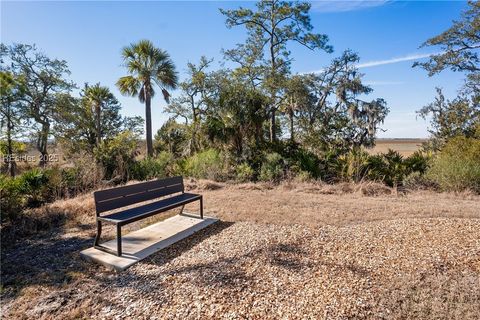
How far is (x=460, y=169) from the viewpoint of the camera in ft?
21.3

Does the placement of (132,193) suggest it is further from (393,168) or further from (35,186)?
(393,168)

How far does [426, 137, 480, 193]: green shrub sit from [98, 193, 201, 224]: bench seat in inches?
255

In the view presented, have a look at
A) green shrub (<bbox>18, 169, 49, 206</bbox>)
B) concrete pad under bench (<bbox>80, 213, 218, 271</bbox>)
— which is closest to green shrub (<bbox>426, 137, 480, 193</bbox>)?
concrete pad under bench (<bbox>80, 213, 218, 271</bbox>)

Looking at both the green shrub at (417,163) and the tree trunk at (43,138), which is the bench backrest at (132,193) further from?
the tree trunk at (43,138)

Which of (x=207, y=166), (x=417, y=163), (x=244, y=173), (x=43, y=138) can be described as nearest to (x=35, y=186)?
(x=207, y=166)

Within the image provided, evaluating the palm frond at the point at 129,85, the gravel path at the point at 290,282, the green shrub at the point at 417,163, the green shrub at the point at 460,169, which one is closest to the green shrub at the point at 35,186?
the gravel path at the point at 290,282

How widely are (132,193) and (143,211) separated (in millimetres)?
430

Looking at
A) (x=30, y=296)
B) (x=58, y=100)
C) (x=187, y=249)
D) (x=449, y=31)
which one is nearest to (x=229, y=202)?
(x=187, y=249)

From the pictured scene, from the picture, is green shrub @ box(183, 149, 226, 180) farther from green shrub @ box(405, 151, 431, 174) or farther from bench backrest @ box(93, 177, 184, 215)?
green shrub @ box(405, 151, 431, 174)

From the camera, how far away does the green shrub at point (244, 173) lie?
863 cm

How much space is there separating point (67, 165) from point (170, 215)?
5900mm

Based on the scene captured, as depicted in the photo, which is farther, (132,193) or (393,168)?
(393,168)

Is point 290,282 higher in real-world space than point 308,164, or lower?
lower

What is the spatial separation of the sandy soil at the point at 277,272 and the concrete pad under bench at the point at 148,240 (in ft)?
0.41
